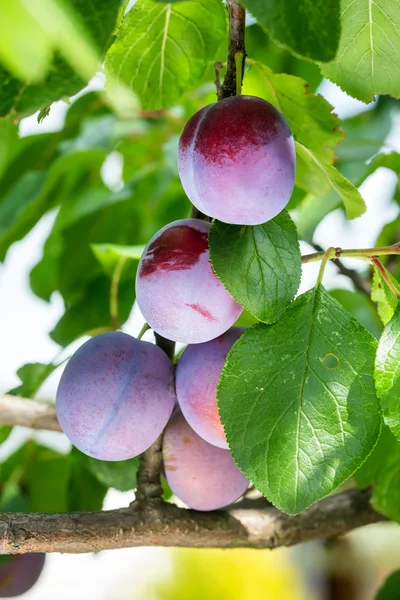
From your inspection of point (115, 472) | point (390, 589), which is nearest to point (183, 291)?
point (115, 472)

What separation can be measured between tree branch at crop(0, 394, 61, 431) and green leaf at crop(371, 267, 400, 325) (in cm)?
34

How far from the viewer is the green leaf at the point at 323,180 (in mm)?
516

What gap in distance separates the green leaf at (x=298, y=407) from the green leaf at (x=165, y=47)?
24cm

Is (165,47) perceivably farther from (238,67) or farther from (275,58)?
(275,58)

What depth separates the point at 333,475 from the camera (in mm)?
440

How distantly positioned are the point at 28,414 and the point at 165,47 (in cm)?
38

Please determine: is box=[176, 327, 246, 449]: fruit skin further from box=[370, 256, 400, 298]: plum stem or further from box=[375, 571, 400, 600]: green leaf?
box=[375, 571, 400, 600]: green leaf

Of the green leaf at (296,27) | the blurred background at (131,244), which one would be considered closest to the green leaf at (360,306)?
the blurred background at (131,244)

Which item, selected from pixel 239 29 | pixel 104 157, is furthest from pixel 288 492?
pixel 104 157

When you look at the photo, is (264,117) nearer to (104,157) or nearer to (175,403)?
(175,403)

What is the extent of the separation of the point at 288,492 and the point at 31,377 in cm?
40

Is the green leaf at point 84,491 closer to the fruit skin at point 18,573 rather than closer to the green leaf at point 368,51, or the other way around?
the fruit skin at point 18,573

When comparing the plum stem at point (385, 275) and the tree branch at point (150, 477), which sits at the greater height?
the plum stem at point (385, 275)

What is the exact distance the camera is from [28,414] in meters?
0.69
